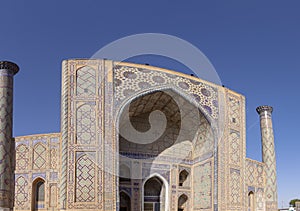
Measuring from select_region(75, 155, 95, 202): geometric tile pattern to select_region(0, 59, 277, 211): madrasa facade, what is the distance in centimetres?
3

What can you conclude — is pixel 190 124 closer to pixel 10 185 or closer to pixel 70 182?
pixel 70 182

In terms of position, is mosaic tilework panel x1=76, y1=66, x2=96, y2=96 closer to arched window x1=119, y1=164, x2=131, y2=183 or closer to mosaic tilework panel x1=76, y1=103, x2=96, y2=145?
mosaic tilework panel x1=76, y1=103, x2=96, y2=145

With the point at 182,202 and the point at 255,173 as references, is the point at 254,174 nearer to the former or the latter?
the point at 255,173

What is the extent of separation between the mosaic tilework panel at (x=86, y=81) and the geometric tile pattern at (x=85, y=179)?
82.2 inches

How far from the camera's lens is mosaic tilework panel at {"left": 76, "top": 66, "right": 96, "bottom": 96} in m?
12.5

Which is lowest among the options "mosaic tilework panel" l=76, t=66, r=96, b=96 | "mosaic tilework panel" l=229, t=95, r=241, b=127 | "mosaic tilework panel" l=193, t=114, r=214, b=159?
"mosaic tilework panel" l=193, t=114, r=214, b=159

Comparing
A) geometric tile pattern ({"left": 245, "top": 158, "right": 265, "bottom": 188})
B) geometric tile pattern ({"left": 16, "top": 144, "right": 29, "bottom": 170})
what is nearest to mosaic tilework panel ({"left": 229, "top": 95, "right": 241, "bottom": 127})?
geometric tile pattern ({"left": 245, "top": 158, "right": 265, "bottom": 188})

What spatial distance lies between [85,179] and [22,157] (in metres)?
2.40

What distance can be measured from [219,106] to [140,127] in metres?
3.35

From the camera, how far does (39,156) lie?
12.4m

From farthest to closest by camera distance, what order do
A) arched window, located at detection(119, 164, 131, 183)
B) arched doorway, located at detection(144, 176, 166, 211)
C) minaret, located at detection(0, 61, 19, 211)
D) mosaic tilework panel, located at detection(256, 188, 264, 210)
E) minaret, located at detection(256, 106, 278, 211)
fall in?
minaret, located at detection(256, 106, 278, 211) → mosaic tilework panel, located at detection(256, 188, 264, 210) → arched doorway, located at detection(144, 176, 166, 211) → arched window, located at detection(119, 164, 131, 183) → minaret, located at detection(0, 61, 19, 211)

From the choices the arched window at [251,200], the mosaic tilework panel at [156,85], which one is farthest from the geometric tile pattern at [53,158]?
the arched window at [251,200]


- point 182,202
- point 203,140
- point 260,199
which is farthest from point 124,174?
point 260,199

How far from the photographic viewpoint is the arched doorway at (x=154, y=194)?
1548cm
